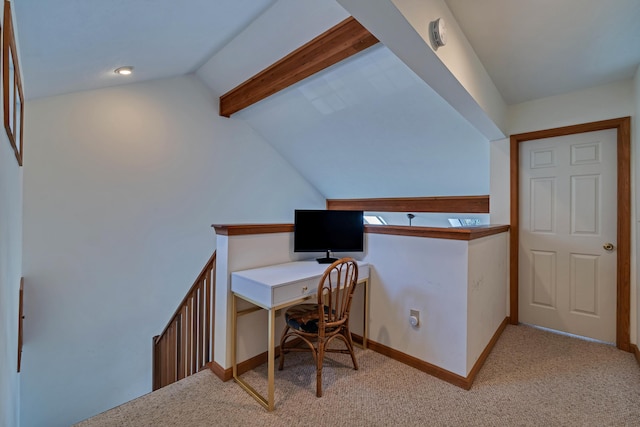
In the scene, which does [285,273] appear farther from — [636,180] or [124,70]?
[636,180]

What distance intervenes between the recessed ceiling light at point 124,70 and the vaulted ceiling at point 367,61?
9 cm

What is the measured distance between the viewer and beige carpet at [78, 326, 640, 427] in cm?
172

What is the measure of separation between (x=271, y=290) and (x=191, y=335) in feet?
5.20

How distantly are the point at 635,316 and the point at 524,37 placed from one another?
2.39 m

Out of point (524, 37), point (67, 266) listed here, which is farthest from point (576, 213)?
point (67, 266)

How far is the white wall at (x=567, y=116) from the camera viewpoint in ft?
7.99

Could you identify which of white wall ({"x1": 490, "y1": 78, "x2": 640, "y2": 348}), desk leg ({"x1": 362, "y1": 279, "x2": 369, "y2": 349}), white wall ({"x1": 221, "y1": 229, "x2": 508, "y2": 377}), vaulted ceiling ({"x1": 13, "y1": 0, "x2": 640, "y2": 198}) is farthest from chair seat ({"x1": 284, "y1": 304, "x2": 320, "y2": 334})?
white wall ({"x1": 490, "y1": 78, "x2": 640, "y2": 348})

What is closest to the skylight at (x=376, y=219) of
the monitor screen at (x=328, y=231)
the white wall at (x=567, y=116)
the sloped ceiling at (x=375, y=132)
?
the sloped ceiling at (x=375, y=132)

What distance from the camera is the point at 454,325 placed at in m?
2.04

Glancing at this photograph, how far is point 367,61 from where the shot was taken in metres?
2.80

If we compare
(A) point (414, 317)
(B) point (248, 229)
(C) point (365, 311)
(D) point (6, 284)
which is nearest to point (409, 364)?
(A) point (414, 317)

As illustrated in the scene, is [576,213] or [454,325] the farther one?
[576,213]

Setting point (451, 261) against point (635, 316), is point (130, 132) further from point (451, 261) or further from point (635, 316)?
point (635, 316)

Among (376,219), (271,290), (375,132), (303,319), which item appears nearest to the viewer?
(271,290)
